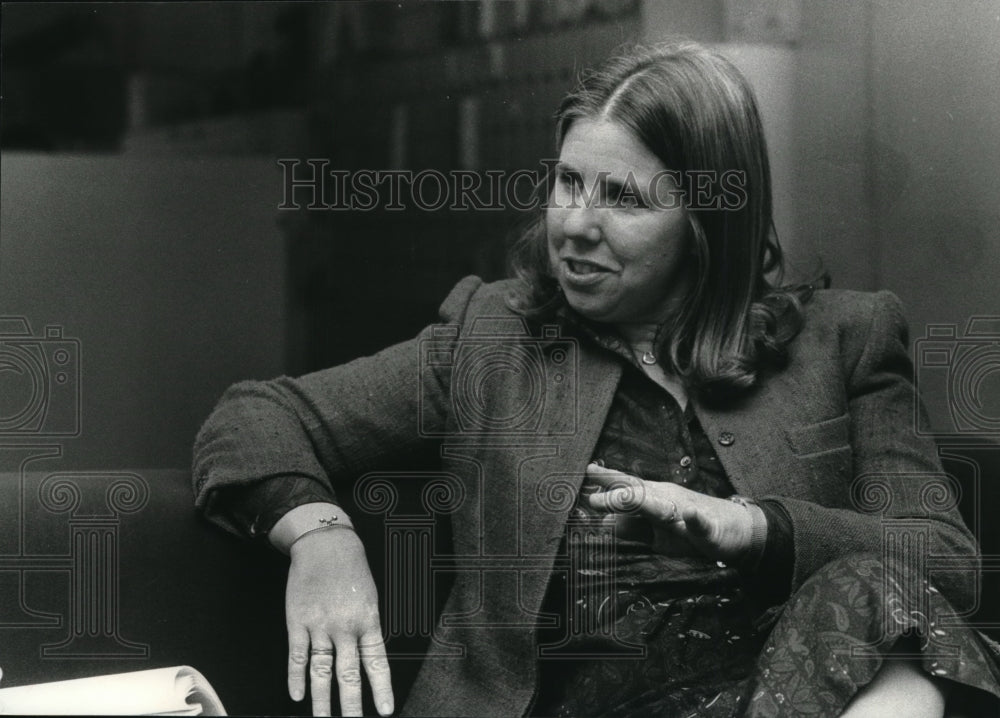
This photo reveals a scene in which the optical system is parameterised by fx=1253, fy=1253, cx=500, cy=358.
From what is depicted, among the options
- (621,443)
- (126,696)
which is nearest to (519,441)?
(621,443)

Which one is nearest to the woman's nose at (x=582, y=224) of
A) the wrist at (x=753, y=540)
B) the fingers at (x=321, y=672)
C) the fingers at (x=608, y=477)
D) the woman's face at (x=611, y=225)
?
the woman's face at (x=611, y=225)

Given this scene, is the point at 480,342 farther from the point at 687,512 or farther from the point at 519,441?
the point at 687,512

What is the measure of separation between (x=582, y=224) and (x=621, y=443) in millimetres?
330

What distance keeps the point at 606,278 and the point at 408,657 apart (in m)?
0.66

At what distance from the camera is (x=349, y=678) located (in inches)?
65.4

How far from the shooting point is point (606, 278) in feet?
6.09

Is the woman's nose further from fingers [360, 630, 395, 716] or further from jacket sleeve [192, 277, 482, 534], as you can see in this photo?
fingers [360, 630, 395, 716]

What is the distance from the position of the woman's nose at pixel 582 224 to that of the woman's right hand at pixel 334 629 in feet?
1.85

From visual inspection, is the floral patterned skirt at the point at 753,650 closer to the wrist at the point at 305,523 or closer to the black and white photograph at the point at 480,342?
the black and white photograph at the point at 480,342

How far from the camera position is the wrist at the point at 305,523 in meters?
1.78

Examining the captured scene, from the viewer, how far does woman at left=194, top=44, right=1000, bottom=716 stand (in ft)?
5.70

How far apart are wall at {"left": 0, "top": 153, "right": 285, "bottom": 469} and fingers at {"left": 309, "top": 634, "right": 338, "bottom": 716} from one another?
0.50 m

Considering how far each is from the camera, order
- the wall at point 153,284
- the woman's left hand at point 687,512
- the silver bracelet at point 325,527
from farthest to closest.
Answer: the wall at point 153,284 < the silver bracelet at point 325,527 < the woman's left hand at point 687,512

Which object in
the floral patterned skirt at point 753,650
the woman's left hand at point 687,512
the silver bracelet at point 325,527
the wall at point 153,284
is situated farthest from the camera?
the wall at point 153,284
